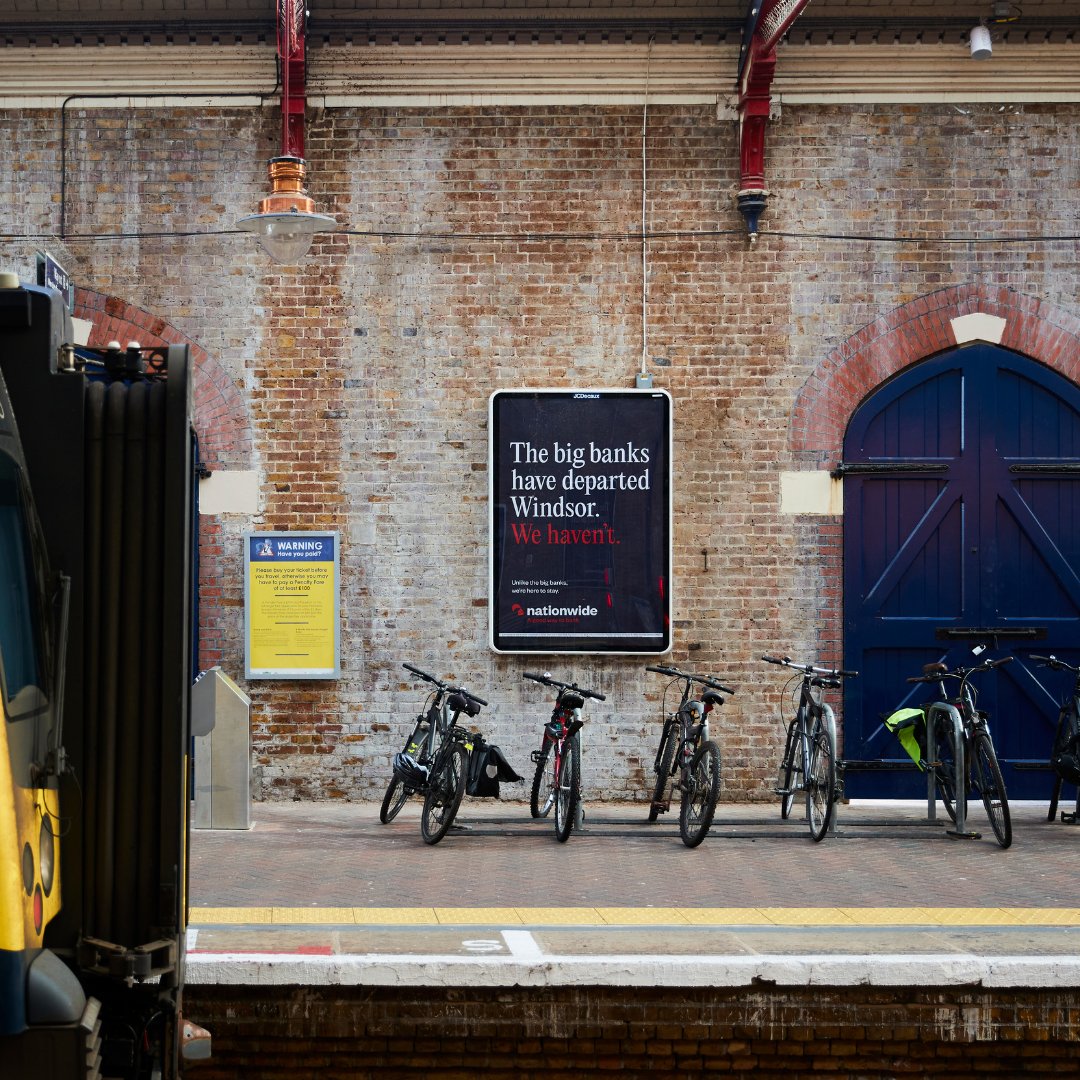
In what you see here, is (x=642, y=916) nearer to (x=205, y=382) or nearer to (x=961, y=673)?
(x=961, y=673)

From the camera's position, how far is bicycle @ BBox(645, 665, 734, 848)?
977cm

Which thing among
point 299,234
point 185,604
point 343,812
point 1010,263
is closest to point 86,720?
point 185,604

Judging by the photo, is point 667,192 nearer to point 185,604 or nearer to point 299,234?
point 299,234

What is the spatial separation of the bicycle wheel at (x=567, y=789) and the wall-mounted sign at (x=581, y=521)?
1.67m

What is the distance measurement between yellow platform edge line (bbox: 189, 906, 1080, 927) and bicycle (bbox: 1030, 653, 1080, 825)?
2955mm

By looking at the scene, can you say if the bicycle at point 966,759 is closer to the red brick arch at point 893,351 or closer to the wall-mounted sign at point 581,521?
the red brick arch at point 893,351

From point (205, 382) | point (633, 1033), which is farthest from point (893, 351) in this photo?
point (633, 1033)

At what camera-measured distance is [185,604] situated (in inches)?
157

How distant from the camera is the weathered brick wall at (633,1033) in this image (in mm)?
Answer: 5688

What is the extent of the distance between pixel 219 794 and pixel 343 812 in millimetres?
1160

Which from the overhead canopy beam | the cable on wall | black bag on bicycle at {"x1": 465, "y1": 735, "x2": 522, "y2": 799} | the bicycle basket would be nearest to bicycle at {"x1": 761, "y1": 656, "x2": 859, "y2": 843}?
the bicycle basket

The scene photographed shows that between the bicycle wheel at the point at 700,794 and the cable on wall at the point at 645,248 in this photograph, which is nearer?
the bicycle wheel at the point at 700,794

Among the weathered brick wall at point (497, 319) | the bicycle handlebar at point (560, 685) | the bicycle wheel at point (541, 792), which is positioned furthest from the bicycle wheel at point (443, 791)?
the weathered brick wall at point (497, 319)

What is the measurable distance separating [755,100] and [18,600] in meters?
8.98
